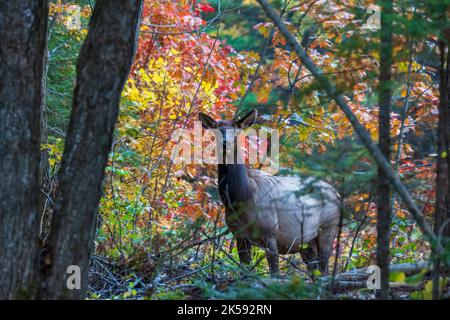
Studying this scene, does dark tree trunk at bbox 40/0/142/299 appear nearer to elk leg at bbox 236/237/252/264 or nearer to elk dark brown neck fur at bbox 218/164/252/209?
elk leg at bbox 236/237/252/264

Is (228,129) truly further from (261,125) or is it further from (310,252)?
(310,252)

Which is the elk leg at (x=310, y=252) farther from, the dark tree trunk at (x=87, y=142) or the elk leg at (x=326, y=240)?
the dark tree trunk at (x=87, y=142)

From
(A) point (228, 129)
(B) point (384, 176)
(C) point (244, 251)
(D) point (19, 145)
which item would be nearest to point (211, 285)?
(B) point (384, 176)

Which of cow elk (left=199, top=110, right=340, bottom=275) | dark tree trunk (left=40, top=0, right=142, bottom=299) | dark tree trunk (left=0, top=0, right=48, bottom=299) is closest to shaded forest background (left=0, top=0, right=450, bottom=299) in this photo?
cow elk (left=199, top=110, right=340, bottom=275)

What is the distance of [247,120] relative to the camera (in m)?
9.21

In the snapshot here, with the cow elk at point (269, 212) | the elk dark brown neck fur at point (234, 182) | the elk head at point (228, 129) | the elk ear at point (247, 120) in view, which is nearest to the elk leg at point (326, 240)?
the cow elk at point (269, 212)

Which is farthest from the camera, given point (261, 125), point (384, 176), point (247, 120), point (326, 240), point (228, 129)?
point (261, 125)

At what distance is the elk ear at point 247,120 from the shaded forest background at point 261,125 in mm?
507

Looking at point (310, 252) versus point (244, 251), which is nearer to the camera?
point (244, 251)

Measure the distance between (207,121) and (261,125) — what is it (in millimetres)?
1153

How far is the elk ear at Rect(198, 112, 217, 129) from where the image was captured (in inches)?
364

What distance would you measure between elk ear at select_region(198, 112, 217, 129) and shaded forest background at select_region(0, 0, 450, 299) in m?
0.90

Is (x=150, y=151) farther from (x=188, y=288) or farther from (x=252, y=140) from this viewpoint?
(x=188, y=288)
